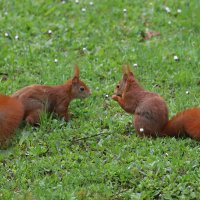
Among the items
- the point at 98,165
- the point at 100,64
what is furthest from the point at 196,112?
the point at 100,64

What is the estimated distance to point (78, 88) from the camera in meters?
7.45

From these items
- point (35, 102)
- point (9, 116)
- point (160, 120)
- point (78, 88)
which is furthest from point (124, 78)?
point (9, 116)

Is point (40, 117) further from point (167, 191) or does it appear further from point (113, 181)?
point (167, 191)

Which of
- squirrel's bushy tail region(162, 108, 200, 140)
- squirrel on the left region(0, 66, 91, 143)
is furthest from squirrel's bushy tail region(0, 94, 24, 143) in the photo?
squirrel's bushy tail region(162, 108, 200, 140)

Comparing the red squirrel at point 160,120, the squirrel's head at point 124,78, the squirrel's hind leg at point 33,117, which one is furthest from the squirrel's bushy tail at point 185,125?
the squirrel's hind leg at point 33,117

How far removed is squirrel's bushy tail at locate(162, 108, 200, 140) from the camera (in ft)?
21.2

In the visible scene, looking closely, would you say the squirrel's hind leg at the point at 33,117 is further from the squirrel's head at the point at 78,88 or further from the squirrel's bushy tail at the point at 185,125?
the squirrel's bushy tail at the point at 185,125

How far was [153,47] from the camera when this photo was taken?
898 centimetres

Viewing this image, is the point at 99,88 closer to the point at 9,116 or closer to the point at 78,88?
the point at 78,88

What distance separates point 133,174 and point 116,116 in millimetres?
1518

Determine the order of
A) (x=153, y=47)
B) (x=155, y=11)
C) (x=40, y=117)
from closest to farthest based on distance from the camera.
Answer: (x=40, y=117) < (x=153, y=47) < (x=155, y=11)

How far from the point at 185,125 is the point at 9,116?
65.1 inches

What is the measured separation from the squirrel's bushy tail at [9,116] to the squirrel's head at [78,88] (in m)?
0.82

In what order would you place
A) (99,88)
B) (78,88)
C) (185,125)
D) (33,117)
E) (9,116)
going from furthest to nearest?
(99,88)
(78,88)
(33,117)
(9,116)
(185,125)
